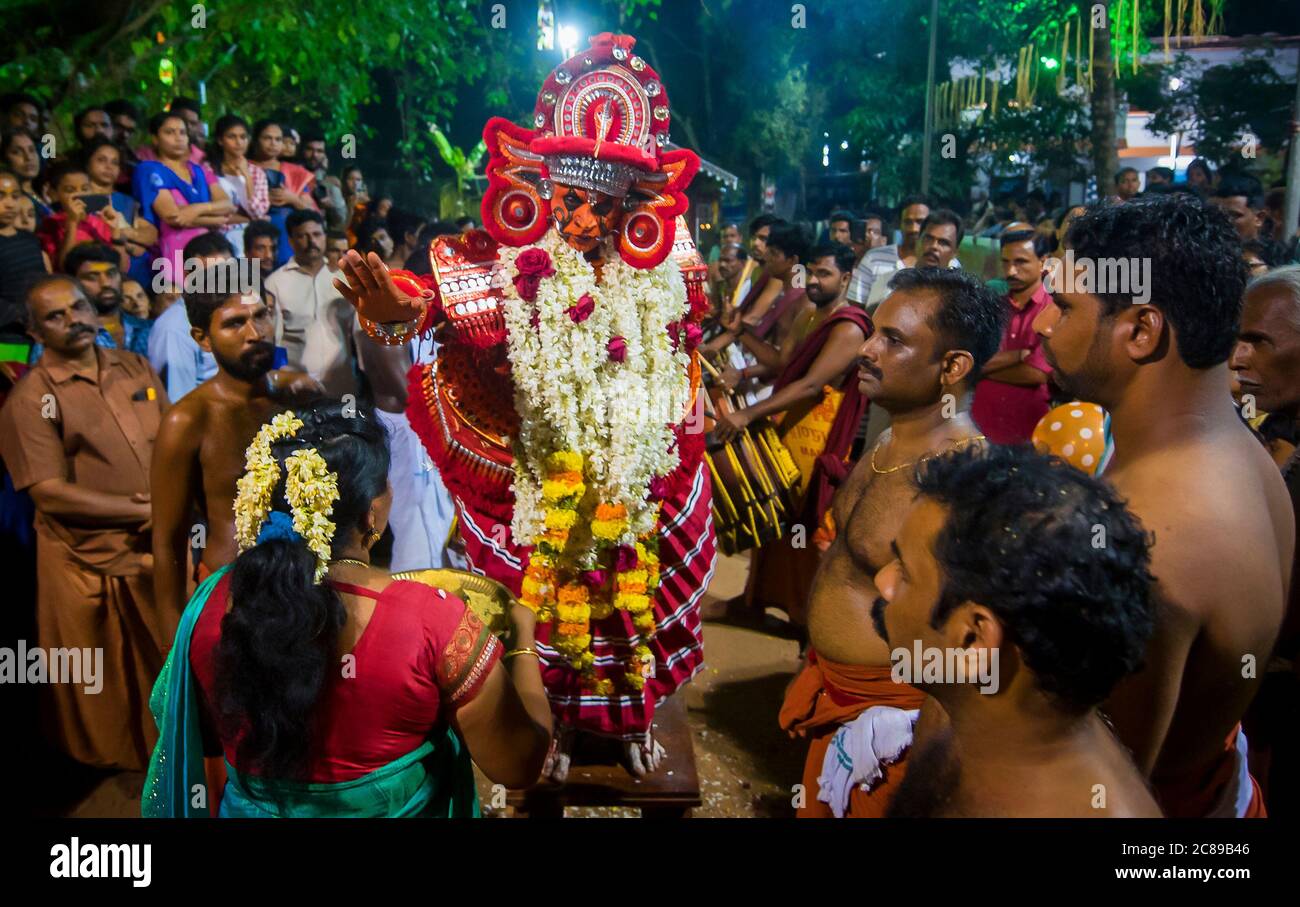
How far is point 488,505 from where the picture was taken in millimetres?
3625

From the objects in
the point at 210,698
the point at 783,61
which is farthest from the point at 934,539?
the point at 783,61

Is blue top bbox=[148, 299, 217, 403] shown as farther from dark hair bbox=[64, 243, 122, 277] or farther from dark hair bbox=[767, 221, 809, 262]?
dark hair bbox=[767, 221, 809, 262]

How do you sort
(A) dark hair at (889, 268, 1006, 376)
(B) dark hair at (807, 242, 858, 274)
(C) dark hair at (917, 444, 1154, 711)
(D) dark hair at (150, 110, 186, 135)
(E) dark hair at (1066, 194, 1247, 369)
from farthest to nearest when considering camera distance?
1. (D) dark hair at (150, 110, 186, 135)
2. (B) dark hair at (807, 242, 858, 274)
3. (A) dark hair at (889, 268, 1006, 376)
4. (E) dark hair at (1066, 194, 1247, 369)
5. (C) dark hair at (917, 444, 1154, 711)

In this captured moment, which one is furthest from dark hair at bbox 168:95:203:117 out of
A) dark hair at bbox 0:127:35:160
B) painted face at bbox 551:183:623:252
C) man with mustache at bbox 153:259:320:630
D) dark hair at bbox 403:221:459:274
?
painted face at bbox 551:183:623:252

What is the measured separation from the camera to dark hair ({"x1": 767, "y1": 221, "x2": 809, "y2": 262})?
6867 mm

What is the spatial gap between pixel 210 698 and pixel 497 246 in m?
1.97

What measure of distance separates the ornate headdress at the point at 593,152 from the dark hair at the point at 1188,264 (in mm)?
1687

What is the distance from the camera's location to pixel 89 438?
3.84m

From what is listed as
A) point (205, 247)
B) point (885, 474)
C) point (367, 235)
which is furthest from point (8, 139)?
point (885, 474)

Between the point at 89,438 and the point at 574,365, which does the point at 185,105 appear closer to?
the point at 89,438

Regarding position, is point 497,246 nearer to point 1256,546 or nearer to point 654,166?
point 654,166

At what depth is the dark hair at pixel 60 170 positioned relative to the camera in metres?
6.41
